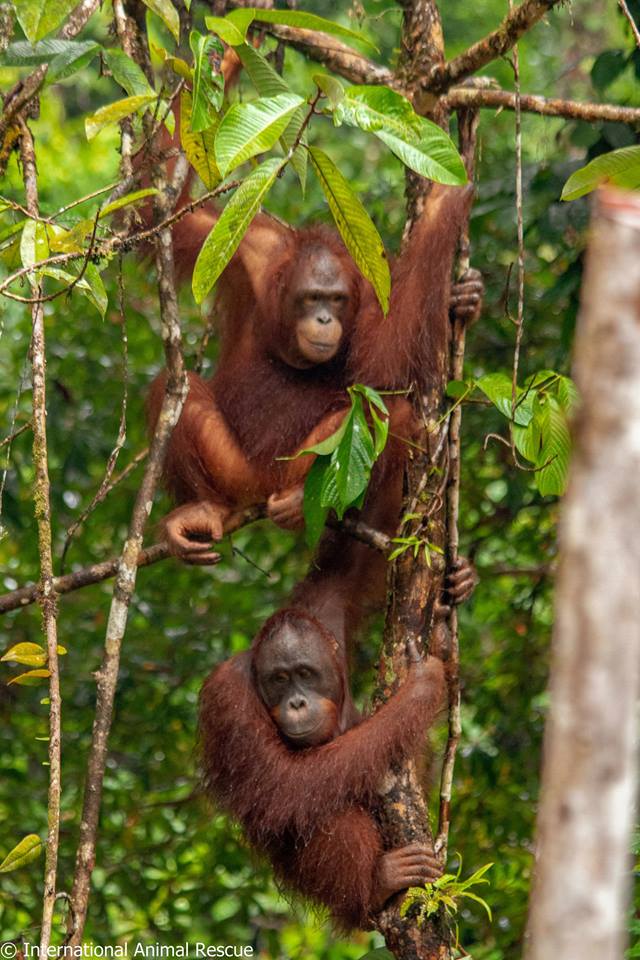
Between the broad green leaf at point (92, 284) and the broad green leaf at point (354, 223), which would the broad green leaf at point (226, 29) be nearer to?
the broad green leaf at point (354, 223)

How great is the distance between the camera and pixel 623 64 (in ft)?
13.7

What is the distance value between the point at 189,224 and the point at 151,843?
2.29 metres

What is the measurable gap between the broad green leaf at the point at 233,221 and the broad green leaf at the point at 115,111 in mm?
486

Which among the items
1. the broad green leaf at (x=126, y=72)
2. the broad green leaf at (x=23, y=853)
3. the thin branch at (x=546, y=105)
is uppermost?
the thin branch at (x=546, y=105)

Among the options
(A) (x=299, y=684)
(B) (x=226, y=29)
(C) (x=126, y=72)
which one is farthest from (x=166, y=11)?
(A) (x=299, y=684)

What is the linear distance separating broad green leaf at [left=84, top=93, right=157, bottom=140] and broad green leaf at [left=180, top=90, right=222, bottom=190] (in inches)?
5.0

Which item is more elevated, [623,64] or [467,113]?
[623,64]

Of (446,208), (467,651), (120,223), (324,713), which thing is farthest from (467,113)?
(467,651)

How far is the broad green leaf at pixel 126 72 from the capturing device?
9.81 feet

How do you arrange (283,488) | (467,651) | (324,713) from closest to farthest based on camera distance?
(324,713)
(283,488)
(467,651)

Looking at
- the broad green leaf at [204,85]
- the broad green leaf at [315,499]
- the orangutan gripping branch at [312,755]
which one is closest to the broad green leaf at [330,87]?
the broad green leaf at [204,85]

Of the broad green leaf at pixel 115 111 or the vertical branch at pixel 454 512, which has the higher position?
the broad green leaf at pixel 115 111

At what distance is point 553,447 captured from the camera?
2.93 meters

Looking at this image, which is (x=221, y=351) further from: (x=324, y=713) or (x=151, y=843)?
(x=151, y=843)
